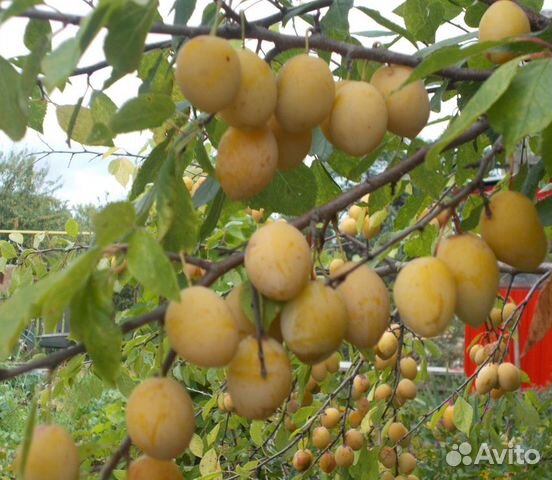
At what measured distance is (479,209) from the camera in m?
0.89

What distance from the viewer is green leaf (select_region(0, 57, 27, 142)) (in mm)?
798

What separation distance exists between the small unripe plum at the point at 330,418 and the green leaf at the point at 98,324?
4.19 ft

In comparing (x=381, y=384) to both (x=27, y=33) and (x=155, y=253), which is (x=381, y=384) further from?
(x=155, y=253)

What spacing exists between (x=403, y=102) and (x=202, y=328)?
0.31 m

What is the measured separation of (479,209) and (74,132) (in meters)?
0.51

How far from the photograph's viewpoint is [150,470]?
0.70 metres

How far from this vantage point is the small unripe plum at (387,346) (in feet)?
5.84

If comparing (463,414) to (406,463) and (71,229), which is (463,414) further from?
(71,229)

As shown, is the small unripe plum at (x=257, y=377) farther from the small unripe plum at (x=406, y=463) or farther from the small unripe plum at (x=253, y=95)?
the small unripe plum at (x=406, y=463)

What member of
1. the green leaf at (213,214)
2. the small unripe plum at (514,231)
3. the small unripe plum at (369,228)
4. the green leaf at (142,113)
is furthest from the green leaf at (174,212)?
the small unripe plum at (369,228)

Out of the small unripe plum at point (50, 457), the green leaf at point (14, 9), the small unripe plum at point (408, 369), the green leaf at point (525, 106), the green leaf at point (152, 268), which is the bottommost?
the small unripe plum at point (408, 369)

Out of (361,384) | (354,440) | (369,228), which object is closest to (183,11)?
(369,228)

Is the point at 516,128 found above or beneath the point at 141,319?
above

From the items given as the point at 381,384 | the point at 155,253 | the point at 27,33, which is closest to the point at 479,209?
the point at 155,253
